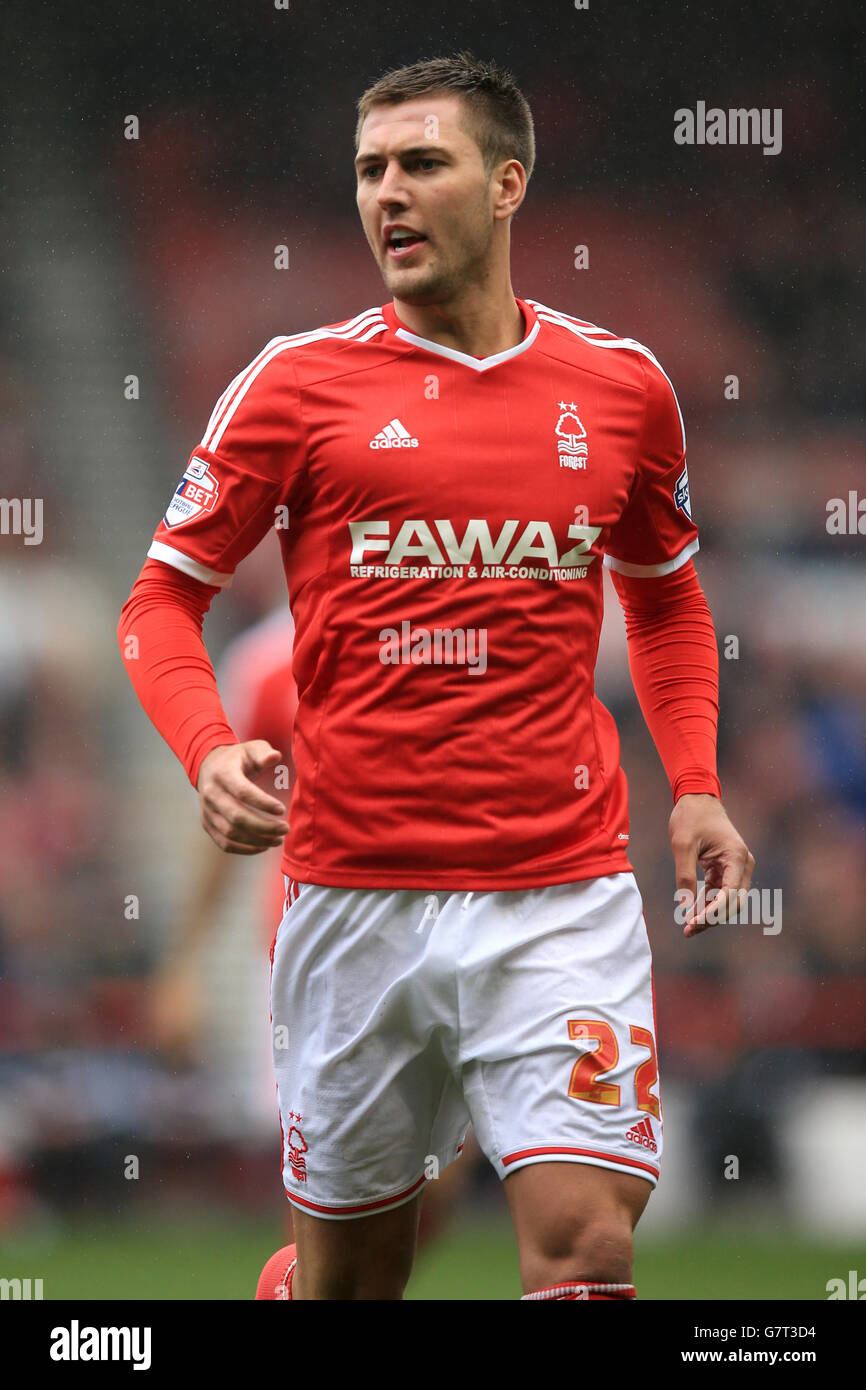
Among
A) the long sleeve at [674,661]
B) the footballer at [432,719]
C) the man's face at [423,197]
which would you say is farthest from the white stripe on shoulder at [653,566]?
the man's face at [423,197]

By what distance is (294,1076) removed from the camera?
2324mm

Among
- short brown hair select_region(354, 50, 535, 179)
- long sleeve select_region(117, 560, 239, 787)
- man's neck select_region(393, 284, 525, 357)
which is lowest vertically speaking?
long sleeve select_region(117, 560, 239, 787)

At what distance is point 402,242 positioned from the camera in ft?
7.64

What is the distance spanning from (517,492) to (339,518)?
0.24m

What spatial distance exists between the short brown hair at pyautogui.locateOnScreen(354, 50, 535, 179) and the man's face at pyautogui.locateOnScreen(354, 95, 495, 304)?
0.02m

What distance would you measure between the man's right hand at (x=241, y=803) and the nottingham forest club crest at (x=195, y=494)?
408 mm

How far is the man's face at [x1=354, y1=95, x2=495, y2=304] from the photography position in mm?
2301

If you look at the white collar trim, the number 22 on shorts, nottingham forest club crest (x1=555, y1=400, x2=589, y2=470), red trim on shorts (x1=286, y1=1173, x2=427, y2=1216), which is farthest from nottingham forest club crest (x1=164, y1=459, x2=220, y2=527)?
red trim on shorts (x1=286, y1=1173, x2=427, y2=1216)

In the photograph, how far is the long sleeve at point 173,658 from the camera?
2.15 meters

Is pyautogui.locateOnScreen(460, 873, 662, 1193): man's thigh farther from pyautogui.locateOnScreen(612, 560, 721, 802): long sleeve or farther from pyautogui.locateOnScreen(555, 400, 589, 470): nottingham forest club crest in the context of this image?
pyautogui.locateOnScreen(555, 400, 589, 470): nottingham forest club crest

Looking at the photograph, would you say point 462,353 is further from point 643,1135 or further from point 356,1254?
point 356,1254

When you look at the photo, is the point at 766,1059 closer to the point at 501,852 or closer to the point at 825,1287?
the point at 825,1287

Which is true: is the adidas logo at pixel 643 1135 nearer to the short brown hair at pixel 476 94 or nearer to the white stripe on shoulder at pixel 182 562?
the white stripe on shoulder at pixel 182 562

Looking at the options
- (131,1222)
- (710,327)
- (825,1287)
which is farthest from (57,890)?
(710,327)
